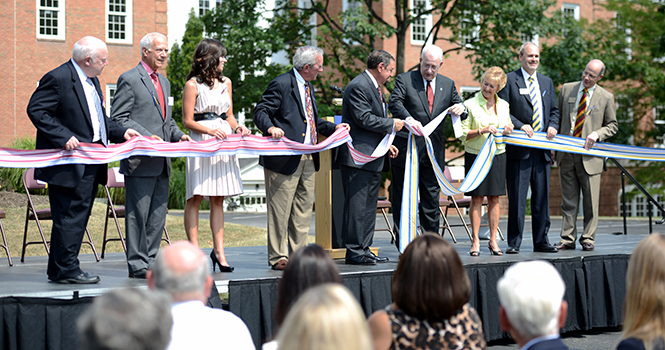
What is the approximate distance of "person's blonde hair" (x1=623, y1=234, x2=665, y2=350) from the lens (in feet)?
8.39

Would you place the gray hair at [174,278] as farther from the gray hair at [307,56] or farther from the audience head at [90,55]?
the gray hair at [307,56]

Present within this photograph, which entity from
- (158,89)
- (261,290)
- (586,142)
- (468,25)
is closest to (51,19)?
(468,25)

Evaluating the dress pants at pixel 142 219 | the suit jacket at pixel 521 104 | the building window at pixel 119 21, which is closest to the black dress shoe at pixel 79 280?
the dress pants at pixel 142 219

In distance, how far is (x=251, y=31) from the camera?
18016 mm

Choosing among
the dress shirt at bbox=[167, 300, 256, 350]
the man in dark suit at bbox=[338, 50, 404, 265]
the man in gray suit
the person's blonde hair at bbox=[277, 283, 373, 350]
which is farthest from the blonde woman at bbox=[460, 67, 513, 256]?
the person's blonde hair at bbox=[277, 283, 373, 350]

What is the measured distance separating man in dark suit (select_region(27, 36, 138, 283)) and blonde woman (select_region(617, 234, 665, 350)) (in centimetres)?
394

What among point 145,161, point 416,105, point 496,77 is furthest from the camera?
point 496,77

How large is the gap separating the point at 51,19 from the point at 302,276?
25112 millimetres

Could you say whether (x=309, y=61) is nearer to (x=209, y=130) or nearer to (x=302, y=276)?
(x=209, y=130)

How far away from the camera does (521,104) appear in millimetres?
7383

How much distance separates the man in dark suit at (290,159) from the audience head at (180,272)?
11.5 ft

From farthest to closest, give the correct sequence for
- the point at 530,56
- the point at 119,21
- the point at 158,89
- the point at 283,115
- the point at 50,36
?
the point at 119,21 → the point at 50,36 → the point at 530,56 → the point at 283,115 → the point at 158,89

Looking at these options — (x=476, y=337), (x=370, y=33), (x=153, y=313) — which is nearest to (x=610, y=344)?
(x=476, y=337)

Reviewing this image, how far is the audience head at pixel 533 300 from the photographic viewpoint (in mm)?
2322
